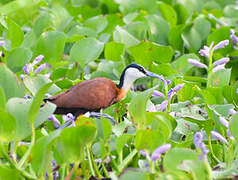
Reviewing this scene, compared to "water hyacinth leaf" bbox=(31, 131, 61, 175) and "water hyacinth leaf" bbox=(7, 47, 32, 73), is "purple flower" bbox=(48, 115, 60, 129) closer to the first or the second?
"water hyacinth leaf" bbox=(31, 131, 61, 175)

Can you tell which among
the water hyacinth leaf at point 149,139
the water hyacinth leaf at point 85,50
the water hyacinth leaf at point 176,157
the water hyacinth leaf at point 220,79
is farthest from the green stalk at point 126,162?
the water hyacinth leaf at point 85,50

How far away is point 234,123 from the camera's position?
2.52 meters

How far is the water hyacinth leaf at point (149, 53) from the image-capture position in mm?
3842

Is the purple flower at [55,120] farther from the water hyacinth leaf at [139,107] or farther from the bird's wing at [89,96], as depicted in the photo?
the water hyacinth leaf at [139,107]

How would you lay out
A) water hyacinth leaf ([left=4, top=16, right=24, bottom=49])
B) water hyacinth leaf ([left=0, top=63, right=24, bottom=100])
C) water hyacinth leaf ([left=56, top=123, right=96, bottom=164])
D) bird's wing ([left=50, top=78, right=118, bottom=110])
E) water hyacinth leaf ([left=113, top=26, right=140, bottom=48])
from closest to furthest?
water hyacinth leaf ([left=56, top=123, right=96, bottom=164])
water hyacinth leaf ([left=0, top=63, right=24, bottom=100])
bird's wing ([left=50, top=78, right=118, bottom=110])
water hyacinth leaf ([left=4, top=16, right=24, bottom=49])
water hyacinth leaf ([left=113, top=26, right=140, bottom=48])

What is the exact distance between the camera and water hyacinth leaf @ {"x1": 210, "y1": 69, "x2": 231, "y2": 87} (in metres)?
3.54

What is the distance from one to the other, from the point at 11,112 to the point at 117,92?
0.88 metres

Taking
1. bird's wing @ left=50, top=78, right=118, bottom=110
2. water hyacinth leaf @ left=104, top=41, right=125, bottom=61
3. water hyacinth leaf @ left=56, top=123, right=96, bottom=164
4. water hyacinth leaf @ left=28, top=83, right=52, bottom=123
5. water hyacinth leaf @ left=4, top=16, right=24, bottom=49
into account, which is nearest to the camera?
water hyacinth leaf @ left=56, top=123, right=96, bottom=164

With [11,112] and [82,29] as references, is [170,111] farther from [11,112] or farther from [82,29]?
[82,29]

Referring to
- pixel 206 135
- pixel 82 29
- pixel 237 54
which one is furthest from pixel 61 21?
pixel 206 135

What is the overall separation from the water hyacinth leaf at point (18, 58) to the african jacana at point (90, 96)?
28.3 inches

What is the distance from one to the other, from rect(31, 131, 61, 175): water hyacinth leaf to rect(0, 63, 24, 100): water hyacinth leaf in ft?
1.59

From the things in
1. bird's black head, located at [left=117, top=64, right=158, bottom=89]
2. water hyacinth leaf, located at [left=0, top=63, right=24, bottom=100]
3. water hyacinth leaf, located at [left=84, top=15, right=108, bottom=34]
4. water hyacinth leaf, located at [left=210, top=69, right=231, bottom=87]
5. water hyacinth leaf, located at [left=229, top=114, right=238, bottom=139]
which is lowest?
water hyacinth leaf, located at [left=84, top=15, right=108, bottom=34]

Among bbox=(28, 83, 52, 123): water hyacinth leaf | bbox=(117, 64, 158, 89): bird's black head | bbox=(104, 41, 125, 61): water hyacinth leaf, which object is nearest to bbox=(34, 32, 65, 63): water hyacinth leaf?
bbox=(104, 41, 125, 61): water hyacinth leaf
